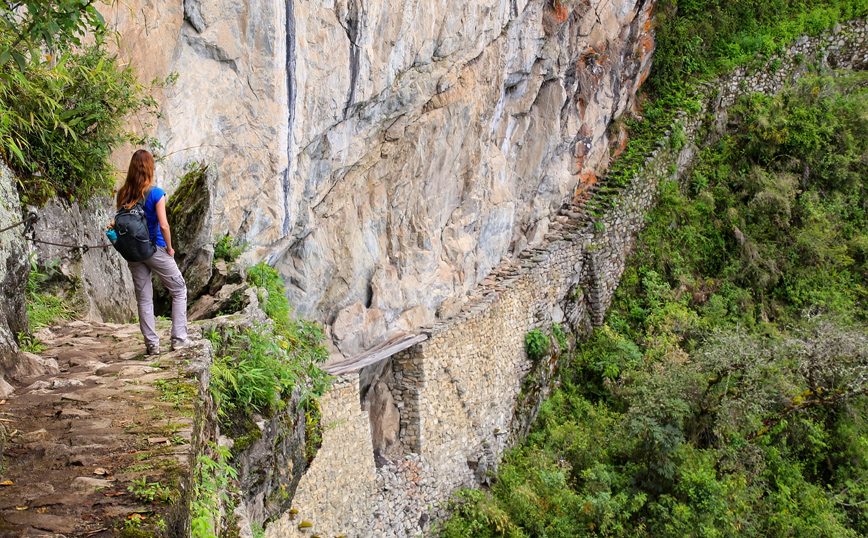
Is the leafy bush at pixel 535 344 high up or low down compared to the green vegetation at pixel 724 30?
down

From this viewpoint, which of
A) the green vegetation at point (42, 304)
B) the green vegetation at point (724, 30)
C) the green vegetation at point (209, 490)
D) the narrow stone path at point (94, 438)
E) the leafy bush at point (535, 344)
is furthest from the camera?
the green vegetation at point (724, 30)

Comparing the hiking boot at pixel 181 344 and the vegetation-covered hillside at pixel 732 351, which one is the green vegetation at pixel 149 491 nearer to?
the hiking boot at pixel 181 344

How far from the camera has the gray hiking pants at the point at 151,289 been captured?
10.0 feet

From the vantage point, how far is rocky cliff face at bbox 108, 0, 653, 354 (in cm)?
Result: 530

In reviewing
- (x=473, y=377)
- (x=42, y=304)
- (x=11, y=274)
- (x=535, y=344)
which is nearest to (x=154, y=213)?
(x=11, y=274)

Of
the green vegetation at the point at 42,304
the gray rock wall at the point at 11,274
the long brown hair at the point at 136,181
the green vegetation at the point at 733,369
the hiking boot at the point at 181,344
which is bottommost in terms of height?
the green vegetation at the point at 733,369

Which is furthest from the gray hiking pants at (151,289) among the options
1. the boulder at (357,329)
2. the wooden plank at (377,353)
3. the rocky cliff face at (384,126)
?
the boulder at (357,329)

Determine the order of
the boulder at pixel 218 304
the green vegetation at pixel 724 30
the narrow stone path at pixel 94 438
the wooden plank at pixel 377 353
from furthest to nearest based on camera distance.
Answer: the green vegetation at pixel 724 30
the wooden plank at pixel 377 353
the boulder at pixel 218 304
the narrow stone path at pixel 94 438

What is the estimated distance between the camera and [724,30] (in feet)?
43.7

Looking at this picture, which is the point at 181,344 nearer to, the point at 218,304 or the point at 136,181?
the point at 136,181

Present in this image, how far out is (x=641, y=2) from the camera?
1180 cm

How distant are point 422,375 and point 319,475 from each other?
2142 mm

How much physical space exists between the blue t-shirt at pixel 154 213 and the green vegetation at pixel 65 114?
2.38 ft

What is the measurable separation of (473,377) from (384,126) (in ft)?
13.8
